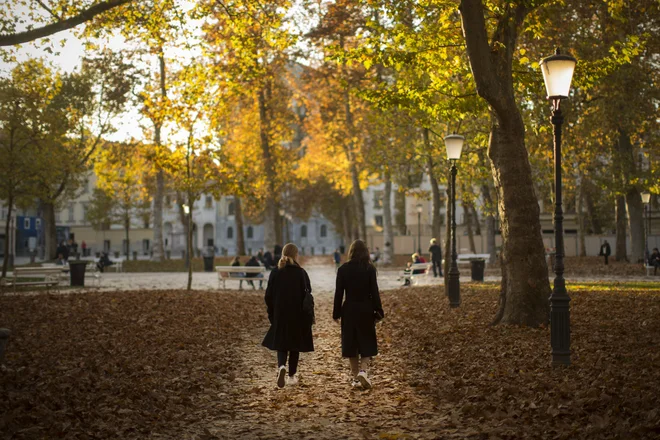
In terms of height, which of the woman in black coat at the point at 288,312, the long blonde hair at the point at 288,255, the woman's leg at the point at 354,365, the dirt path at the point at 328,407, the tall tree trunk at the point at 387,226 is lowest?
the dirt path at the point at 328,407

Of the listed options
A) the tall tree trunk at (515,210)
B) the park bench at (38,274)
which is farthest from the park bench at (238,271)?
the tall tree trunk at (515,210)

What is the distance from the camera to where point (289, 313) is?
867 centimetres

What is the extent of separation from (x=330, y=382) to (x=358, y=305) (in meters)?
1.27

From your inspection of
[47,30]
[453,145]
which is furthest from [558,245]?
[453,145]

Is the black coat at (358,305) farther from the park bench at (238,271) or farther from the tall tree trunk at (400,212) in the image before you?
the tall tree trunk at (400,212)

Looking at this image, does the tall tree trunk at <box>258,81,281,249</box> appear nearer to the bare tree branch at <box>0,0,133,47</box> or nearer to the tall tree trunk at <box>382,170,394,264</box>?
the tall tree trunk at <box>382,170,394,264</box>

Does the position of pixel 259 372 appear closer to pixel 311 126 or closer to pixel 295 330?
pixel 295 330

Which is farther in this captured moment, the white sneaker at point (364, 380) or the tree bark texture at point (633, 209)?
the tree bark texture at point (633, 209)

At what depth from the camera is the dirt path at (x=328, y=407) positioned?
6.66 m

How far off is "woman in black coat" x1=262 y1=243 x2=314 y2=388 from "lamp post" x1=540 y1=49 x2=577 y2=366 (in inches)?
120

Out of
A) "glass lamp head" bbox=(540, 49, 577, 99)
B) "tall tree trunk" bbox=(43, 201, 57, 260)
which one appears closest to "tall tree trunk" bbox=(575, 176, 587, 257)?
"tall tree trunk" bbox=(43, 201, 57, 260)

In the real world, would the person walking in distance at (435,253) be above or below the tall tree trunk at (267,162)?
below

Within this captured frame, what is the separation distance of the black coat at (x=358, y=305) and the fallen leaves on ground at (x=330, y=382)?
1.99 ft

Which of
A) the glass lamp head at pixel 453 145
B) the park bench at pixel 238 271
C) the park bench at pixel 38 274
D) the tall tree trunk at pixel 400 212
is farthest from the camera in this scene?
the tall tree trunk at pixel 400 212
